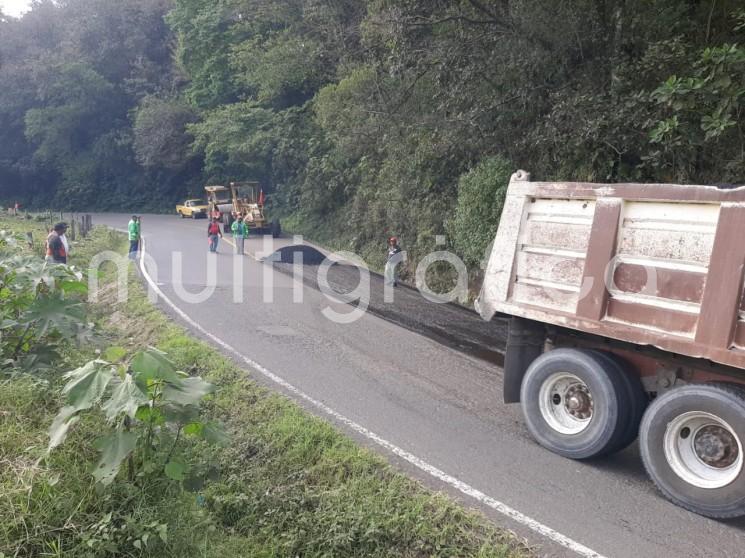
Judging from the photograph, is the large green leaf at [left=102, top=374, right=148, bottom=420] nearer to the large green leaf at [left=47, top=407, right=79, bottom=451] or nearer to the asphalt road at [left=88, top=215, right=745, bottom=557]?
the large green leaf at [left=47, top=407, right=79, bottom=451]

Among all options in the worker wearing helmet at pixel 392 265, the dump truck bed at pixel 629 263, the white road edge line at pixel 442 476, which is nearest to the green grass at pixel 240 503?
the white road edge line at pixel 442 476

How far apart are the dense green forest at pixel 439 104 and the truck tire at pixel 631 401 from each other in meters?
3.65

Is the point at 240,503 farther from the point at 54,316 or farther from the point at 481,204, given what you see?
the point at 481,204

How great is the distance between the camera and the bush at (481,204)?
12641 mm

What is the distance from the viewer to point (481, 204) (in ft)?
42.3

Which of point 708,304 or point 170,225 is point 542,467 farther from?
point 170,225

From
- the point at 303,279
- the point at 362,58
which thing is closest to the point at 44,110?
the point at 362,58

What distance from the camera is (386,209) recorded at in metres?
18.6

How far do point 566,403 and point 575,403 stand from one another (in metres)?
0.12

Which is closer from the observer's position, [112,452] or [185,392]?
[112,452]

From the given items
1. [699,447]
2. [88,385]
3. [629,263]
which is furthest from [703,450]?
[88,385]

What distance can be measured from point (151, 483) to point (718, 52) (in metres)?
7.71

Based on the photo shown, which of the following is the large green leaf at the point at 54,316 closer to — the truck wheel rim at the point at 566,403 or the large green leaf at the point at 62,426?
→ the large green leaf at the point at 62,426

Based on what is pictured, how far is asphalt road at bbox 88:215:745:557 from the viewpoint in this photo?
4691 millimetres
